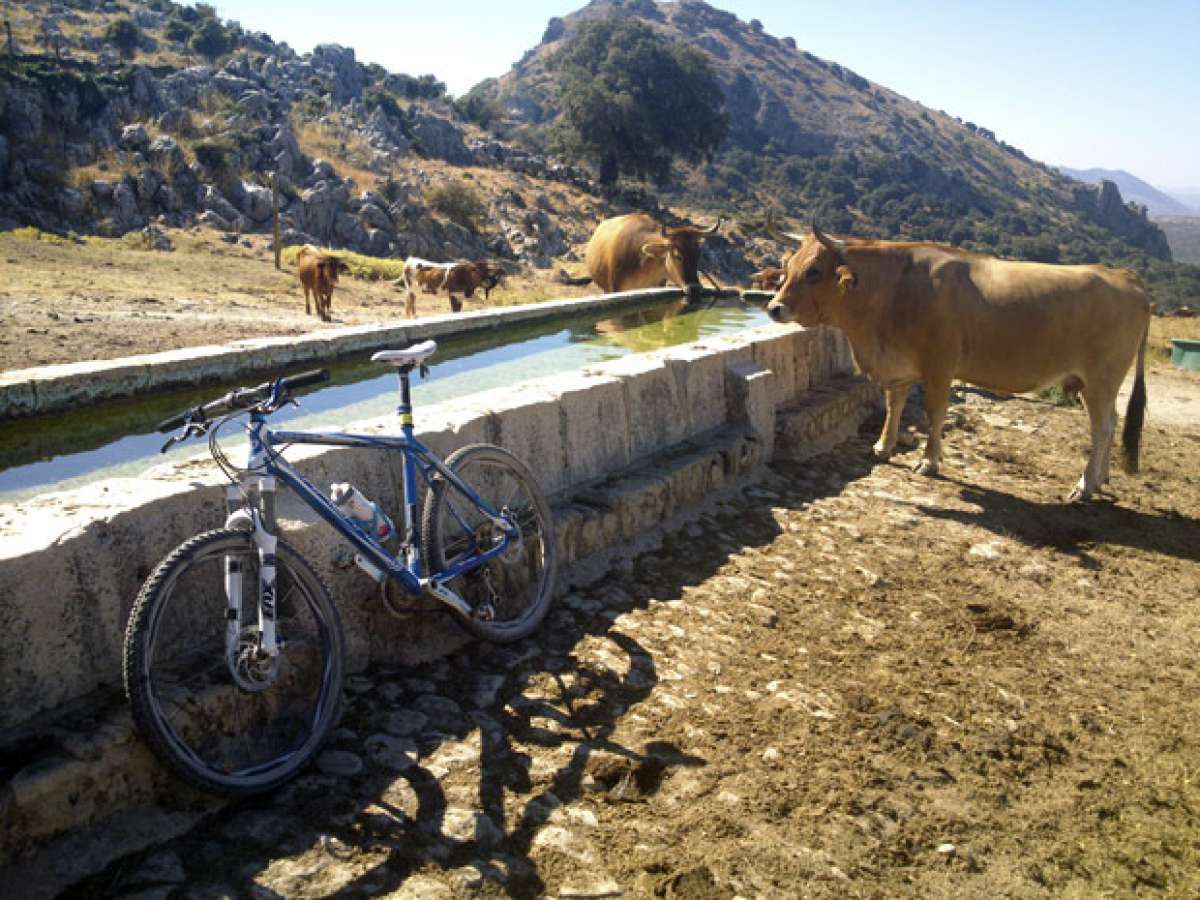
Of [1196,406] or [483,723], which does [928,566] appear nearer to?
[483,723]

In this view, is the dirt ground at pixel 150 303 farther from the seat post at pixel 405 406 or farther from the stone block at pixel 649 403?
the seat post at pixel 405 406

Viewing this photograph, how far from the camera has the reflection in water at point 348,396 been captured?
4.81 metres

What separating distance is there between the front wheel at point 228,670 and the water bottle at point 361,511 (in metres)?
0.30

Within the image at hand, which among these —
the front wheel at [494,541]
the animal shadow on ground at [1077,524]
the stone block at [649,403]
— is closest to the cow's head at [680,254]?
the stone block at [649,403]

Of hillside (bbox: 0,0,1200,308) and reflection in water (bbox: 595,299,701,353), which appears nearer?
reflection in water (bbox: 595,299,701,353)

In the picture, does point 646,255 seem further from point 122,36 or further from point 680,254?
point 122,36

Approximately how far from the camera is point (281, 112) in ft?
129

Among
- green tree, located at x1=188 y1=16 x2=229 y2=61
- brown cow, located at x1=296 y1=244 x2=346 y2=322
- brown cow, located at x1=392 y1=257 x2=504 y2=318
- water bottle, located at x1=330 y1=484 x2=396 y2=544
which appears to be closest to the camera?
water bottle, located at x1=330 y1=484 x2=396 y2=544

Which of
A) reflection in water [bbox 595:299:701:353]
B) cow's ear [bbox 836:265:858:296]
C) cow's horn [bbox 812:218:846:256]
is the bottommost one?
reflection in water [bbox 595:299:701:353]

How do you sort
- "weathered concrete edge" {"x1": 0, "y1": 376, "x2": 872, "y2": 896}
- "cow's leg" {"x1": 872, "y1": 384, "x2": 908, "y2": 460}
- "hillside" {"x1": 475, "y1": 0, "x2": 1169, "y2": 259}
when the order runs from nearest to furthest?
"weathered concrete edge" {"x1": 0, "y1": 376, "x2": 872, "y2": 896}, "cow's leg" {"x1": 872, "y1": 384, "x2": 908, "y2": 460}, "hillside" {"x1": 475, "y1": 0, "x2": 1169, "y2": 259}

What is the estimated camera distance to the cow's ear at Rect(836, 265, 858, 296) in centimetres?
606

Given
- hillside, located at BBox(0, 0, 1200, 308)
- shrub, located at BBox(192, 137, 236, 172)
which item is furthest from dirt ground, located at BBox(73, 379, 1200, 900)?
shrub, located at BBox(192, 137, 236, 172)

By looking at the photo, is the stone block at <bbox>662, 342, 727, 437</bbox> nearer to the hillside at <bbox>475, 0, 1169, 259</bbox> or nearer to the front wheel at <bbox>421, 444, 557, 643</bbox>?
the front wheel at <bbox>421, 444, 557, 643</bbox>

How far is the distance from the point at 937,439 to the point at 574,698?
12.8 ft
